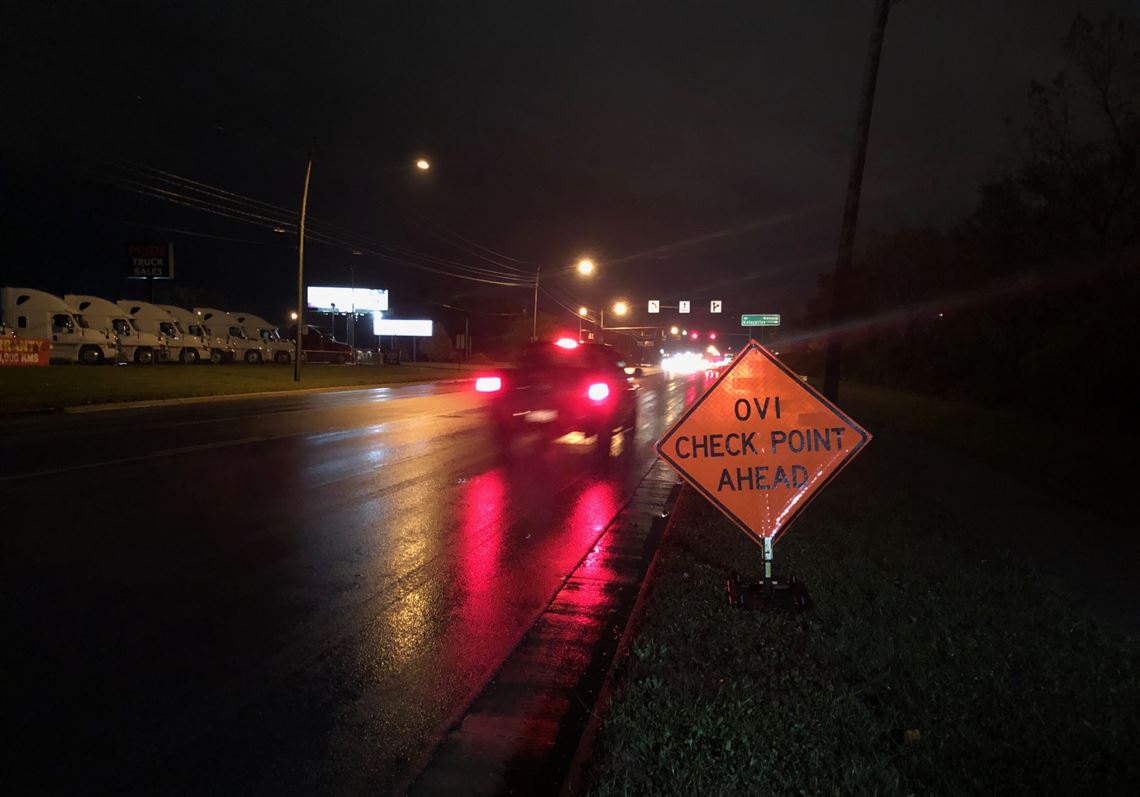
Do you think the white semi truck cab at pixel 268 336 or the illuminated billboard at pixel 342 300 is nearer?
the white semi truck cab at pixel 268 336

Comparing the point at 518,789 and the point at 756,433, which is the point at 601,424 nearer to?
the point at 756,433

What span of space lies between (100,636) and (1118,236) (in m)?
28.7

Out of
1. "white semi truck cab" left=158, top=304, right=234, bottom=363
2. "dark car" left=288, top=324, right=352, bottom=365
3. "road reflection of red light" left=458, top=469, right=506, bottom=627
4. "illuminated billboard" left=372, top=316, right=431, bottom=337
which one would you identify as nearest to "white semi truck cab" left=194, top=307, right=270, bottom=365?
"white semi truck cab" left=158, top=304, right=234, bottom=363

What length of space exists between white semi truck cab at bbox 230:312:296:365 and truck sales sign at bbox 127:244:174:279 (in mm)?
5337

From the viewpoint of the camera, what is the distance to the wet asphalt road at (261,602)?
350cm

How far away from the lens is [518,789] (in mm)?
3240

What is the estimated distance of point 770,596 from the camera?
509cm

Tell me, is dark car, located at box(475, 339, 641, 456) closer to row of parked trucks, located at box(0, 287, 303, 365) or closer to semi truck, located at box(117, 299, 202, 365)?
row of parked trucks, located at box(0, 287, 303, 365)

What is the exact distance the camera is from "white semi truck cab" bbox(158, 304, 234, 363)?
45219mm

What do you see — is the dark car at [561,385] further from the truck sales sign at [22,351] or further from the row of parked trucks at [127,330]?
the row of parked trucks at [127,330]

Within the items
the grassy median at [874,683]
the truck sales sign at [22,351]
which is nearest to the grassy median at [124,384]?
the truck sales sign at [22,351]

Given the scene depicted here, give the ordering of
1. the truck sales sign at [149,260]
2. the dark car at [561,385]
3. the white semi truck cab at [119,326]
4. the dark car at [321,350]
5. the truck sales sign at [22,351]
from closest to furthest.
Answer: the dark car at [561,385] < the truck sales sign at [22,351] < the white semi truck cab at [119,326] < the truck sales sign at [149,260] < the dark car at [321,350]

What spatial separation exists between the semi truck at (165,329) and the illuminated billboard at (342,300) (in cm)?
2780

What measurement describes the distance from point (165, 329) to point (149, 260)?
1138cm
